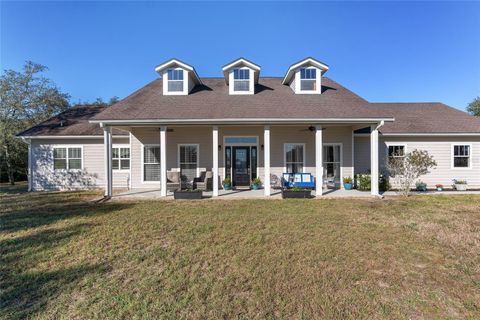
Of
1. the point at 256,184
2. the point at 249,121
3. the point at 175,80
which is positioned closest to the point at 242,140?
the point at 256,184

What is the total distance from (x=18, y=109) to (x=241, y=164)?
18.8 metres

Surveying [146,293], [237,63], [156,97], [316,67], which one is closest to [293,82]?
[316,67]

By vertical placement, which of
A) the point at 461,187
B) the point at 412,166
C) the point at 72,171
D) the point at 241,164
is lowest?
the point at 461,187

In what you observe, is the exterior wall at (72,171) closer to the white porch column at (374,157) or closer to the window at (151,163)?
the window at (151,163)

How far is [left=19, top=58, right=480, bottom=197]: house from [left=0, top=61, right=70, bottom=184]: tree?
5.20 meters

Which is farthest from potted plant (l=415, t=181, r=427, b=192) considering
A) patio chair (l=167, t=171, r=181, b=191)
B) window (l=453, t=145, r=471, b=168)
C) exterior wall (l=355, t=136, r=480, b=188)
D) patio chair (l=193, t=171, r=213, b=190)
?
patio chair (l=167, t=171, r=181, b=191)

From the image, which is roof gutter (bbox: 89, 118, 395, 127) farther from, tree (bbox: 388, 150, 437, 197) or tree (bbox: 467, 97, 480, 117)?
tree (bbox: 467, 97, 480, 117)

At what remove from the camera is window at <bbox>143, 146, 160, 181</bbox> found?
11836 millimetres

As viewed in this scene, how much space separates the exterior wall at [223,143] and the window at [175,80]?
2.04 metres

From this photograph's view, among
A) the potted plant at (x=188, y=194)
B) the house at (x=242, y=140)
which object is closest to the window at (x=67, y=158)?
the house at (x=242, y=140)

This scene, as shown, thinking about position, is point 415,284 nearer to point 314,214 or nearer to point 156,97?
point 314,214

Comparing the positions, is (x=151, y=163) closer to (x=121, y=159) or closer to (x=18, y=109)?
(x=121, y=159)

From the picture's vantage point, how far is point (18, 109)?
1759cm

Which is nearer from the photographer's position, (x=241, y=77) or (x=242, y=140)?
(x=241, y=77)
